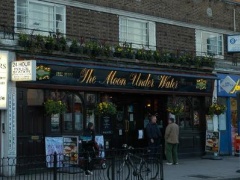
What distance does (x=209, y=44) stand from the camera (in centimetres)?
2308

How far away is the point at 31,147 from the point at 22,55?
299cm

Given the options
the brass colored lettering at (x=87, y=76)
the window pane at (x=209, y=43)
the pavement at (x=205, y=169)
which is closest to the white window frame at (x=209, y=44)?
the window pane at (x=209, y=43)

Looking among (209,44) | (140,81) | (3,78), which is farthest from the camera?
(209,44)

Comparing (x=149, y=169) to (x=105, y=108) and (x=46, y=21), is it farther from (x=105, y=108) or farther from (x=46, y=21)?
(x=46, y=21)

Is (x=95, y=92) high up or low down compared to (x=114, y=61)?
down

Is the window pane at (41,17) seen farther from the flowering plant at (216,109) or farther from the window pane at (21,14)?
the flowering plant at (216,109)

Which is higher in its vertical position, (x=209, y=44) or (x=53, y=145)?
(x=209, y=44)

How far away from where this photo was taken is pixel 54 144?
16391 millimetres

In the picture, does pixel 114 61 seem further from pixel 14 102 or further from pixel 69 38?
pixel 14 102

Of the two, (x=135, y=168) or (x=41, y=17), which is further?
(x=41, y=17)

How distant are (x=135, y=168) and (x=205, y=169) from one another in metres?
4.93

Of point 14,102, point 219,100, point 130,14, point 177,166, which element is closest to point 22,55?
point 14,102

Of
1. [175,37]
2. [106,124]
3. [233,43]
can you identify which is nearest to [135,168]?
[106,124]

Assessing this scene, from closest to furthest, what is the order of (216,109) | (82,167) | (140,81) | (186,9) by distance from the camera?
(82,167) < (140,81) < (216,109) < (186,9)
